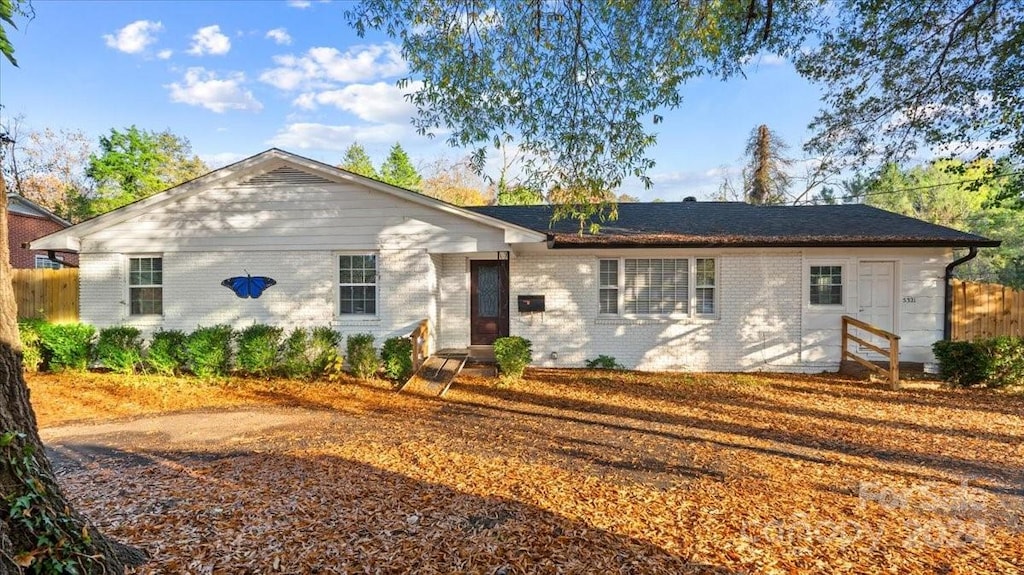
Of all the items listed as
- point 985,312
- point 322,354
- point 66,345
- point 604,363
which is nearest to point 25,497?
point 322,354

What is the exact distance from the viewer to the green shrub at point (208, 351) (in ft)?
30.9

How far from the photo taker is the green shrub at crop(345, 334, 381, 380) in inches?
372

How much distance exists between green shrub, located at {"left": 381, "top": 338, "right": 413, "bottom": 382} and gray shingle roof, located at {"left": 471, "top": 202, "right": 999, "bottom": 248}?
376 cm

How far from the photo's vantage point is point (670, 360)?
430 inches

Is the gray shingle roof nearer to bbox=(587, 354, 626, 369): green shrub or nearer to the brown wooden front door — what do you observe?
the brown wooden front door

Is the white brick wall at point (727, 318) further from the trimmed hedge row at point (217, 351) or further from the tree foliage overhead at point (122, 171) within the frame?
the tree foliage overhead at point (122, 171)

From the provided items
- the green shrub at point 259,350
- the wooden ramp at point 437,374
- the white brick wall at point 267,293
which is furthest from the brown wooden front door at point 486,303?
the green shrub at point 259,350

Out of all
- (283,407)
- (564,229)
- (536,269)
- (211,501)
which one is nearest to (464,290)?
(536,269)

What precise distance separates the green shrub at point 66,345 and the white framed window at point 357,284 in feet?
17.2

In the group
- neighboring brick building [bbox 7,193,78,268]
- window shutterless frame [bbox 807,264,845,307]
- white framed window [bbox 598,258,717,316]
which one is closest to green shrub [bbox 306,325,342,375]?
white framed window [bbox 598,258,717,316]

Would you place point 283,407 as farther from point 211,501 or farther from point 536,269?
point 536,269

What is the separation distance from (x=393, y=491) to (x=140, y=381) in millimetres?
7801

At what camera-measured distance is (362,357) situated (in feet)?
31.0

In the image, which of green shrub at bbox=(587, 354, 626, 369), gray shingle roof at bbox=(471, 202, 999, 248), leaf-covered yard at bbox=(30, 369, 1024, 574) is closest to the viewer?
leaf-covered yard at bbox=(30, 369, 1024, 574)
